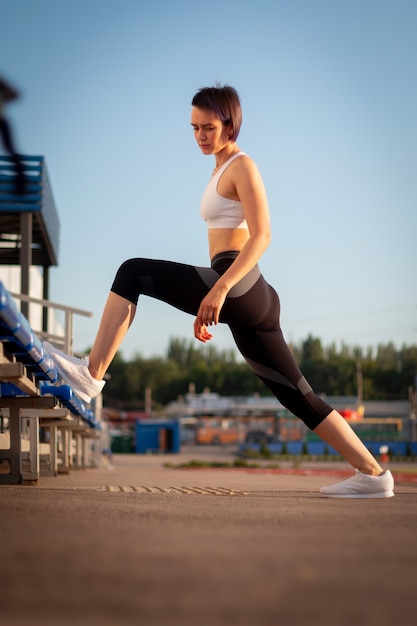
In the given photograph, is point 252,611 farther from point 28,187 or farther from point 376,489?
point 28,187

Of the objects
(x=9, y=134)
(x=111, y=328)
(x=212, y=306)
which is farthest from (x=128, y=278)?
(x=9, y=134)

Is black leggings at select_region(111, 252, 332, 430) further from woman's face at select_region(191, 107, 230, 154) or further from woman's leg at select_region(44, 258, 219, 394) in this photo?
woman's face at select_region(191, 107, 230, 154)

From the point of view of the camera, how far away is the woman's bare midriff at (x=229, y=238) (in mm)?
4109

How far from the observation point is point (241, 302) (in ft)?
13.1

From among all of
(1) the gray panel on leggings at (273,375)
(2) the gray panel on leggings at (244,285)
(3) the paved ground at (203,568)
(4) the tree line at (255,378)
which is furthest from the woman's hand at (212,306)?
(4) the tree line at (255,378)

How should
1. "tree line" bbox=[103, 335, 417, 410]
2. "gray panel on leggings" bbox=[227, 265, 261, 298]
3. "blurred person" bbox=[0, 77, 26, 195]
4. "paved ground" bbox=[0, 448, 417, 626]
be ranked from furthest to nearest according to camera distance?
"tree line" bbox=[103, 335, 417, 410] < "blurred person" bbox=[0, 77, 26, 195] < "gray panel on leggings" bbox=[227, 265, 261, 298] < "paved ground" bbox=[0, 448, 417, 626]

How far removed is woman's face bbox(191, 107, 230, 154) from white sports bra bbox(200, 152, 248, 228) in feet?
0.34

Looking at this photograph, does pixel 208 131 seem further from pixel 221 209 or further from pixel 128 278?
pixel 128 278

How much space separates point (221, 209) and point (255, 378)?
124 meters

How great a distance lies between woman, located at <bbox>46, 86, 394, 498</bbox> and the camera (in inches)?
158

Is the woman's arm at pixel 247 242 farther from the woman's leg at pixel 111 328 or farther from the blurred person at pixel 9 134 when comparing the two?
the blurred person at pixel 9 134

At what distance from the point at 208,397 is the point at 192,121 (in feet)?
269

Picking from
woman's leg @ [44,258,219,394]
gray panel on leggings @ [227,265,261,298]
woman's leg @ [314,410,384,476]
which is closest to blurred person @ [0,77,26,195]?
woman's leg @ [44,258,219,394]

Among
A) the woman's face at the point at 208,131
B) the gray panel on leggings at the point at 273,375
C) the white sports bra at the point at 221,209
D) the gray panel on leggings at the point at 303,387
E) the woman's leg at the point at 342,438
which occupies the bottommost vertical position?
the woman's leg at the point at 342,438
